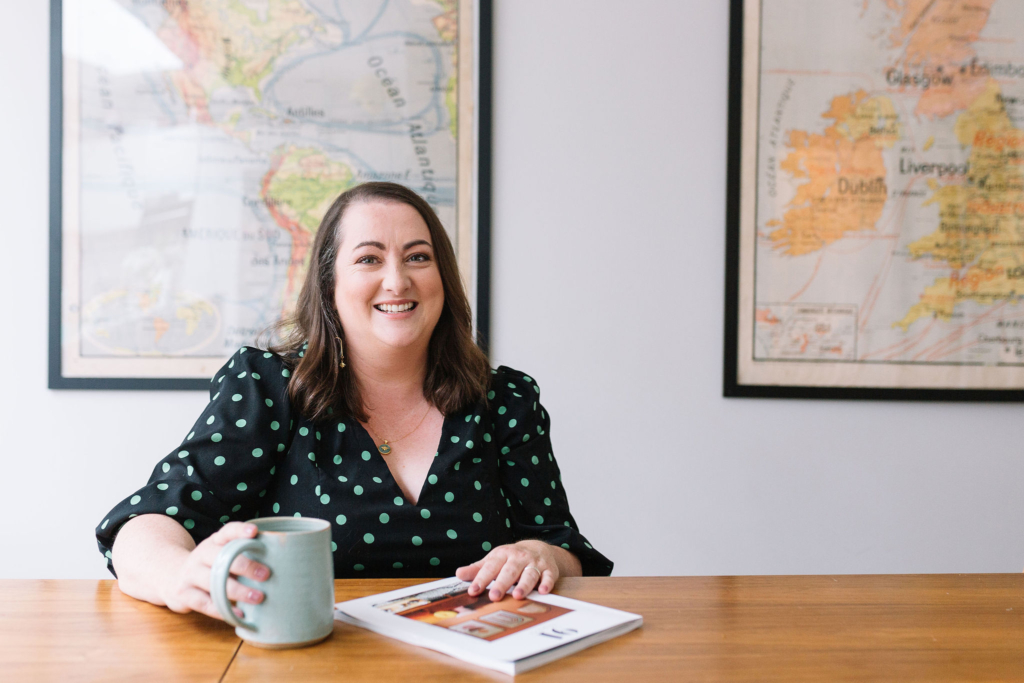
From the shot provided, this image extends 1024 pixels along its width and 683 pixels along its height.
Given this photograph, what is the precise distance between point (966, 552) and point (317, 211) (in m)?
2.05

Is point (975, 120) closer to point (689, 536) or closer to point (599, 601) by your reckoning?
point (689, 536)

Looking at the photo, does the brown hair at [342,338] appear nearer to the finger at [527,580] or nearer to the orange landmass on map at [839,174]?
the finger at [527,580]

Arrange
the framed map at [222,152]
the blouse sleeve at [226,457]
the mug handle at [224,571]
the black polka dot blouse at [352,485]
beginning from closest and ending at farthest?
1. the mug handle at [224,571]
2. the blouse sleeve at [226,457]
3. the black polka dot blouse at [352,485]
4. the framed map at [222,152]

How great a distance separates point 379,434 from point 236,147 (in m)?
1.10

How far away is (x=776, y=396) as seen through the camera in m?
2.16

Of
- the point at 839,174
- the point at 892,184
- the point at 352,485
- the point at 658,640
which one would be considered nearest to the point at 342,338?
the point at 352,485

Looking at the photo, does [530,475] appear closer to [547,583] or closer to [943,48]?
[547,583]

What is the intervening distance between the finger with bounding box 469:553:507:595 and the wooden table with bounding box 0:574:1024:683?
0.31 ft

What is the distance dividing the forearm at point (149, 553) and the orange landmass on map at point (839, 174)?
171 cm

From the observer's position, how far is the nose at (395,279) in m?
1.36

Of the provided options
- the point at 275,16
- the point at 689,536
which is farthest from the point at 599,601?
the point at 275,16

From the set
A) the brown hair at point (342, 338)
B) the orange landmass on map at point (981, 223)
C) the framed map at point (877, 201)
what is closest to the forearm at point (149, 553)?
the brown hair at point (342, 338)

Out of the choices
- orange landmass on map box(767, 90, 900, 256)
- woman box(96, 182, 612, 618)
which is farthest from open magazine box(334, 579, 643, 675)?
orange landmass on map box(767, 90, 900, 256)

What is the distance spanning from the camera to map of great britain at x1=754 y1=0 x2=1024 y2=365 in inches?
84.6
